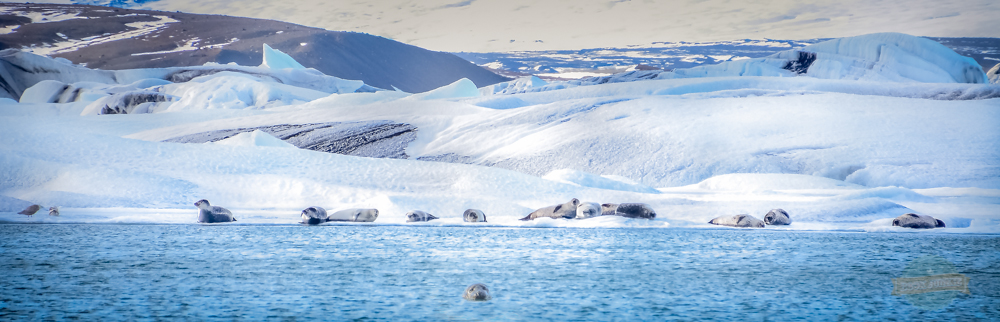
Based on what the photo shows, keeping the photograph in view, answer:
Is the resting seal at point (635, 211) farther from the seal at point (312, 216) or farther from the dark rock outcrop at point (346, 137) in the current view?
the dark rock outcrop at point (346, 137)

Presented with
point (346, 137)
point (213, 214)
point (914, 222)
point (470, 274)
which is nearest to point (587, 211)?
point (914, 222)

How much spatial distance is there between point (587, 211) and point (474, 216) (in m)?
2.96

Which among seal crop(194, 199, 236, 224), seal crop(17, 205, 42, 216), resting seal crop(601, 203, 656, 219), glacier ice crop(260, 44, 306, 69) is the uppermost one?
glacier ice crop(260, 44, 306, 69)

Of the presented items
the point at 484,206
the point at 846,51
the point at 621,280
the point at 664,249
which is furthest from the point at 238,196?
the point at 846,51

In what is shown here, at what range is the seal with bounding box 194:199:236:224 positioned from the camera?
64.1ft

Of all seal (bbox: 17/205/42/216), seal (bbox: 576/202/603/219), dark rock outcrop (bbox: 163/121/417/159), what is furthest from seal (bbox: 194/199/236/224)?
dark rock outcrop (bbox: 163/121/417/159)

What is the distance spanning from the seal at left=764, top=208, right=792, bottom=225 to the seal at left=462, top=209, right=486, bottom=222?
7352 mm

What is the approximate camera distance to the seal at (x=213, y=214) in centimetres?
1955

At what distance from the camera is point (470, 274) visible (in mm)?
11180

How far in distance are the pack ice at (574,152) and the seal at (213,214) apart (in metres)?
0.42

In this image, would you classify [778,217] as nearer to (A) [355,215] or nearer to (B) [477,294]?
(A) [355,215]

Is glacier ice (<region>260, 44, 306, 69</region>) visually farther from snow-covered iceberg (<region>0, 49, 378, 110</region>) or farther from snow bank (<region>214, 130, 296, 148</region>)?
snow bank (<region>214, 130, 296, 148</region>)

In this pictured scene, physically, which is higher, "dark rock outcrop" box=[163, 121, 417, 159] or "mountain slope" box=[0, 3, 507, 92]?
"mountain slope" box=[0, 3, 507, 92]

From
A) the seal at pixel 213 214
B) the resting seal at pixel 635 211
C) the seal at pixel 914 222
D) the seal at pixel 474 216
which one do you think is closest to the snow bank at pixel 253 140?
the seal at pixel 213 214
